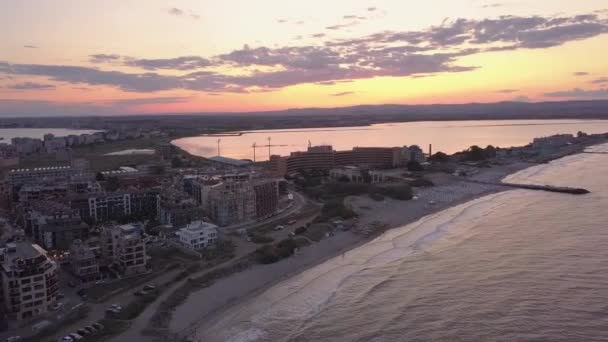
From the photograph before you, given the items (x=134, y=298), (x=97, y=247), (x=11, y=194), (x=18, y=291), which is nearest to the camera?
(x=18, y=291)

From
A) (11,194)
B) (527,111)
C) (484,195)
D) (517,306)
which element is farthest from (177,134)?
(527,111)

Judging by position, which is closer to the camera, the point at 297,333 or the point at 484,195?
the point at 297,333

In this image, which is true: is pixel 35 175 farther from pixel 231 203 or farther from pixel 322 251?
pixel 322 251

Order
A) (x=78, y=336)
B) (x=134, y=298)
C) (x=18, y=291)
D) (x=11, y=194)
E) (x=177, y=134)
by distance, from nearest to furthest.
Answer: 1. (x=78, y=336)
2. (x=18, y=291)
3. (x=134, y=298)
4. (x=11, y=194)
5. (x=177, y=134)

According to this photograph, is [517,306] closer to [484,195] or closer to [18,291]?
[18,291]

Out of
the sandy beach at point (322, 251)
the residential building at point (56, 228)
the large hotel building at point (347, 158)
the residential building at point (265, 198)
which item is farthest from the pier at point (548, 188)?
the residential building at point (56, 228)

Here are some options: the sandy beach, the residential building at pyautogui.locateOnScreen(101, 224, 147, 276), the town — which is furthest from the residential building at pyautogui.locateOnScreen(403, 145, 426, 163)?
the residential building at pyautogui.locateOnScreen(101, 224, 147, 276)

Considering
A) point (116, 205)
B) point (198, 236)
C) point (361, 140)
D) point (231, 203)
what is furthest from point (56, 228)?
point (361, 140)
